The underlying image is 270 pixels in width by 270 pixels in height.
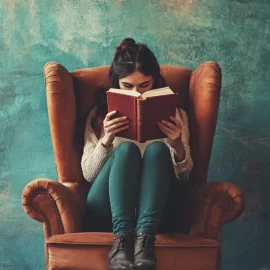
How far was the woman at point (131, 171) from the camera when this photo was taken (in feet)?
5.62

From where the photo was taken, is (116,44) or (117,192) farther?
(116,44)

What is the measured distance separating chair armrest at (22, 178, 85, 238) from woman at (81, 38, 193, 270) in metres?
0.10

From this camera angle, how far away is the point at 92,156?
2021 mm

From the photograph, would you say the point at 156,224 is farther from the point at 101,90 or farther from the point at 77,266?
the point at 101,90

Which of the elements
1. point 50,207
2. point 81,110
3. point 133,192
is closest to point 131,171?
point 133,192

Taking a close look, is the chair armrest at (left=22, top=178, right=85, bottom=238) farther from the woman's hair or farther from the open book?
the woman's hair

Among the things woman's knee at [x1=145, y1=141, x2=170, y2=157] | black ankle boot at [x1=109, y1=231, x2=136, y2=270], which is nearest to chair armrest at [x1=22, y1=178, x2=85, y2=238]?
black ankle boot at [x1=109, y1=231, x2=136, y2=270]

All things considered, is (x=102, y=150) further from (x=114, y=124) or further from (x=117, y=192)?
(x=117, y=192)

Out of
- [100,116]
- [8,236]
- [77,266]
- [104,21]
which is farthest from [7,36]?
[77,266]

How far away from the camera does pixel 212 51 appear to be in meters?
2.53

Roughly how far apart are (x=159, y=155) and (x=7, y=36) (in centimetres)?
113

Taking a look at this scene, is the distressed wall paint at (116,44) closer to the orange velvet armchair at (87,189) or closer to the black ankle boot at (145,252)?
the orange velvet armchair at (87,189)

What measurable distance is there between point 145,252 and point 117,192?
0.23 metres

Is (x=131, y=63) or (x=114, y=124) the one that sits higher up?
(x=131, y=63)
